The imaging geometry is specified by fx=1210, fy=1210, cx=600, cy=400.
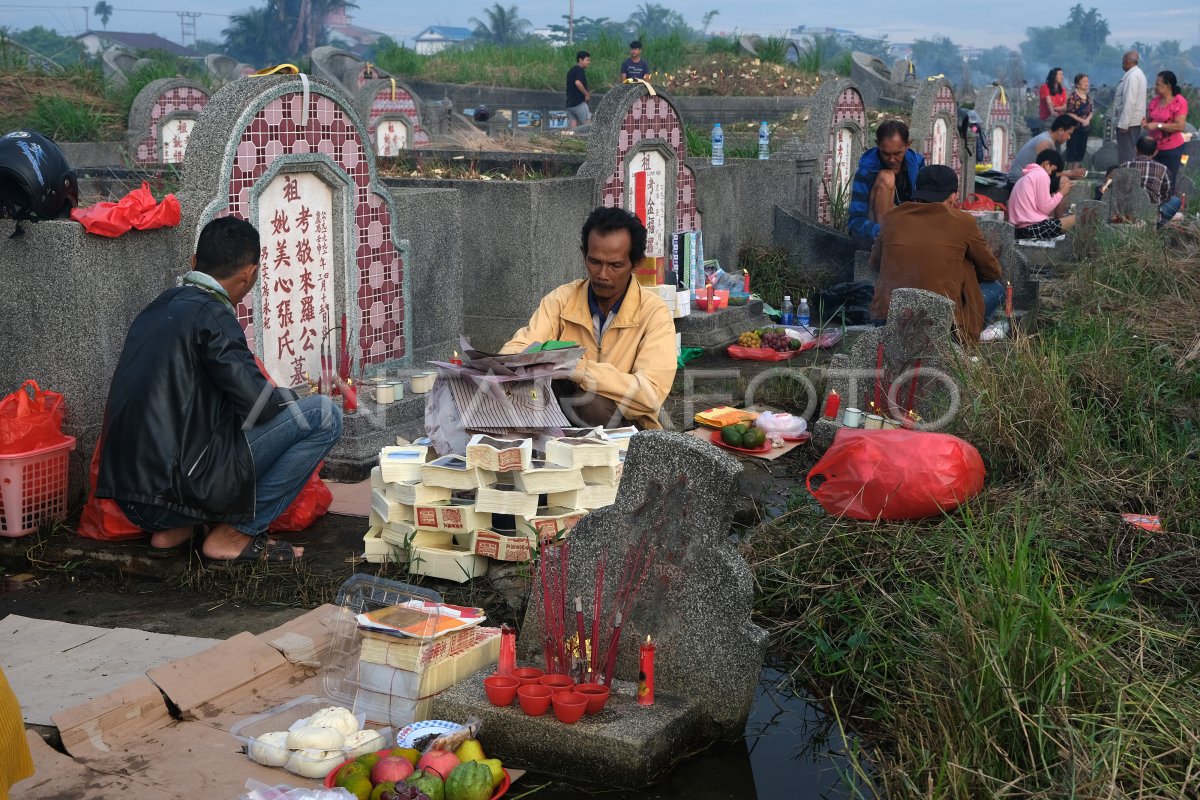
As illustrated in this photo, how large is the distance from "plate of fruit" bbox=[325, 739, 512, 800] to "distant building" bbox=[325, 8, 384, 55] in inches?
3810

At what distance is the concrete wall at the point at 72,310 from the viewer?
5.57 m

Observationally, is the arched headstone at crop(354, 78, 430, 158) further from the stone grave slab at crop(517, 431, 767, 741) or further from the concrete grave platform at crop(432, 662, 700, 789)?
the concrete grave platform at crop(432, 662, 700, 789)

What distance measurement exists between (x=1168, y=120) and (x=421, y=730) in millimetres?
16291

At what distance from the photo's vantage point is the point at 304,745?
3.49 m

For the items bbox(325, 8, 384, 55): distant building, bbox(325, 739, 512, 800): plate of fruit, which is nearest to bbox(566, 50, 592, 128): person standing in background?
bbox(325, 739, 512, 800): plate of fruit

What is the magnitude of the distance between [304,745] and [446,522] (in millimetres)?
1581

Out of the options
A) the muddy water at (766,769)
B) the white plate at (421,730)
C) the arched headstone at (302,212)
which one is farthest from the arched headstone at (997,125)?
the white plate at (421,730)

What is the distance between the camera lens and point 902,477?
483 centimetres

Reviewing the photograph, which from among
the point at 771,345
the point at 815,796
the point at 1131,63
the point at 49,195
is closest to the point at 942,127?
the point at 1131,63

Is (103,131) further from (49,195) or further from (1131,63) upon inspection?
(1131,63)

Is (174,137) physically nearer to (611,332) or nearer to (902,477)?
(611,332)

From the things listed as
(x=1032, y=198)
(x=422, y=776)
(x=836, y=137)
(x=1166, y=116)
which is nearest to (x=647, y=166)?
(x=836, y=137)

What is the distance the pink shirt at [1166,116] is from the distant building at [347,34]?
84.8 m

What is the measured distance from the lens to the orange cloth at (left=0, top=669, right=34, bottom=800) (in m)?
2.82
